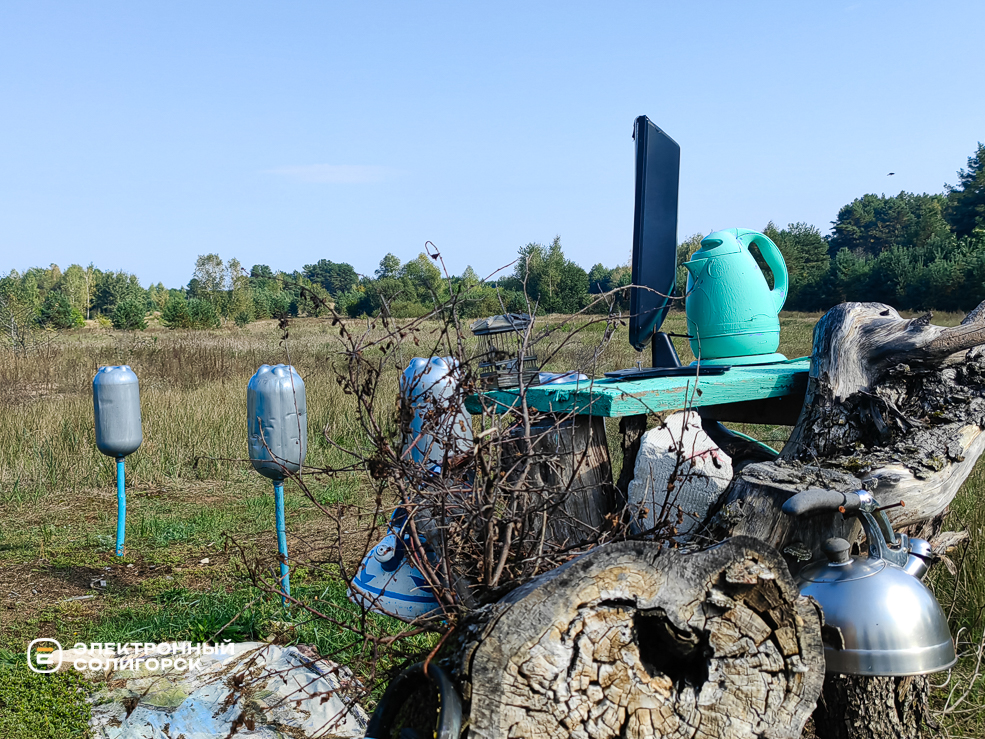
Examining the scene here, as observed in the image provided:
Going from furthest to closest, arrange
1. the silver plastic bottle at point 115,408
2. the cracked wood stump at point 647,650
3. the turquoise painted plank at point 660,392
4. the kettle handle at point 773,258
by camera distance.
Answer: the silver plastic bottle at point 115,408 → the kettle handle at point 773,258 → the turquoise painted plank at point 660,392 → the cracked wood stump at point 647,650

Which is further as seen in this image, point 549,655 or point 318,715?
point 318,715

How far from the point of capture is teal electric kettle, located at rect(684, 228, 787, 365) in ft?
11.8

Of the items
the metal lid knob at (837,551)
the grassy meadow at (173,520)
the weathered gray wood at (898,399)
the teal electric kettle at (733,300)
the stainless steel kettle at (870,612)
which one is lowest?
the grassy meadow at (173,520)

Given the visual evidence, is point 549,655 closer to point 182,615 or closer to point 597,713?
point 597,713

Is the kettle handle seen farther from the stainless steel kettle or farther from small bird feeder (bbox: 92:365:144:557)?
small bird feeder (bbox: 92:365:144:557)

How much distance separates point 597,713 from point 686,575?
334 mm

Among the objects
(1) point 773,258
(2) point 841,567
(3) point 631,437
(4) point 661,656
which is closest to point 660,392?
(3) point 631,437

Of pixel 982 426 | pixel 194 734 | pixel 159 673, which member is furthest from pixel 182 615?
pixel 982 426

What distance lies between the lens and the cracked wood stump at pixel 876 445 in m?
2.15

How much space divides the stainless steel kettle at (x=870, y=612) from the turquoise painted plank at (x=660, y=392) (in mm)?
1034

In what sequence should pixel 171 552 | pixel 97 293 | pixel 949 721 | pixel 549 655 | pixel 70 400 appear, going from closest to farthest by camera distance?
1. pixel 549 655
2. pixel 949 721
3. pixel 171 552
4. pixel 70 400
5. pixel 97 293

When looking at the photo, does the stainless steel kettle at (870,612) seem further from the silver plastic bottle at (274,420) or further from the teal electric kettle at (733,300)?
the silver plastic bottle at (274,420)

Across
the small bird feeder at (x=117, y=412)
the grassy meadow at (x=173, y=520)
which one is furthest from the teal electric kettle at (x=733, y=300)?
the small bird feeder at (x=117, y=412)

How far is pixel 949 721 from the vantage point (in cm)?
250
